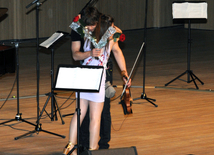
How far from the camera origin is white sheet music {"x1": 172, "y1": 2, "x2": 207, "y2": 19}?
7051mm

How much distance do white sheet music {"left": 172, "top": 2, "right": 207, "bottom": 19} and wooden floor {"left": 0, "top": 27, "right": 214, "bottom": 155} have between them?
1.27 metres

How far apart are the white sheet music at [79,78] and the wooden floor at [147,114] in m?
1.19

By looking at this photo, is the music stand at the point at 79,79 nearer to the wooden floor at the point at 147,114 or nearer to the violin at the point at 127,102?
the violin at the point at 127,102

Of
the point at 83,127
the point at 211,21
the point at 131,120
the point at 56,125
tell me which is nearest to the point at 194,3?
the point at 131,120

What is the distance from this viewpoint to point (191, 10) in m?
7.09

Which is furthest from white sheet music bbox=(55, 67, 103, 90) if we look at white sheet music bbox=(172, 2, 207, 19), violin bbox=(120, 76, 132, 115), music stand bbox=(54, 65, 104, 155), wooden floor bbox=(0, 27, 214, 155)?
white sheet music bbox=(172, 2, 207, 19)

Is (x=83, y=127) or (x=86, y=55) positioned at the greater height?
(x=86, y=55)

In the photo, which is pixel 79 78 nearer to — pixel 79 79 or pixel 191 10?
pixel 79 79

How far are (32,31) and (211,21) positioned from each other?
24.5 feet

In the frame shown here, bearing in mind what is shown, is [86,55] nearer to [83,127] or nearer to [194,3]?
[83,127]

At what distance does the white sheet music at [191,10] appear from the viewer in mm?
7051

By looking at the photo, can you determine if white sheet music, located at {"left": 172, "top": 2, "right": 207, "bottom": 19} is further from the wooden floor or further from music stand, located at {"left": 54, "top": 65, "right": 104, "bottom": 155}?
music stand, located at {"left": 54, "top": 65, "right": 104, "bottom": 155}

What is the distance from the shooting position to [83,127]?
410 cm

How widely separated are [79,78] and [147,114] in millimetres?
2519
